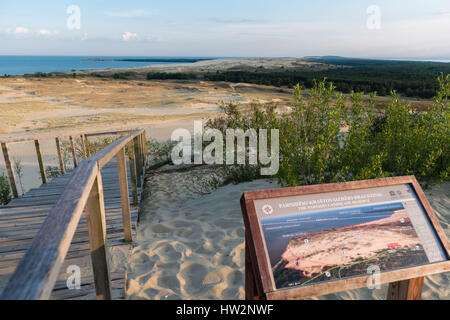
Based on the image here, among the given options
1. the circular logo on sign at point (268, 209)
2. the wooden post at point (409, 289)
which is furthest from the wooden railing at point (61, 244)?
the wooden post at point (409, 289)

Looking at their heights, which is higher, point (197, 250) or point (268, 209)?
point (268, 209)

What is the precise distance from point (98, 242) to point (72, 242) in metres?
1.64

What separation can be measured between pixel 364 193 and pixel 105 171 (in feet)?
19.3

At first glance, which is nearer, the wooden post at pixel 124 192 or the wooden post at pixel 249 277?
the wooden post at pixel 249 277

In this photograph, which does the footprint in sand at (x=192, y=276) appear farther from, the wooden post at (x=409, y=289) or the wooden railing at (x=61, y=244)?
the wooden post at (x=409, y=289)

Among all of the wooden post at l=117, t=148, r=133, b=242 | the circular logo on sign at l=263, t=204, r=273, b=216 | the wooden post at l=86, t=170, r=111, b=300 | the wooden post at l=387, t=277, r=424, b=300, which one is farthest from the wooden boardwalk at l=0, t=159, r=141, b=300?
the wooden post at l=387, t=277, r=424, b=300

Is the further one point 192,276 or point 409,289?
point 192,276

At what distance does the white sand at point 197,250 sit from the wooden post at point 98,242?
0.83 metres

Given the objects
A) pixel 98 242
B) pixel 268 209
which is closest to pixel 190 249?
pixel 98 242

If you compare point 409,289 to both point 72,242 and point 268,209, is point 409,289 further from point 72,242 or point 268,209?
point 72,242

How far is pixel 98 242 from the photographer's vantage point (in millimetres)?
2023

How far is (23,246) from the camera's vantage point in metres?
3.42

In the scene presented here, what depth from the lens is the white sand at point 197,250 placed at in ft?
9.86
